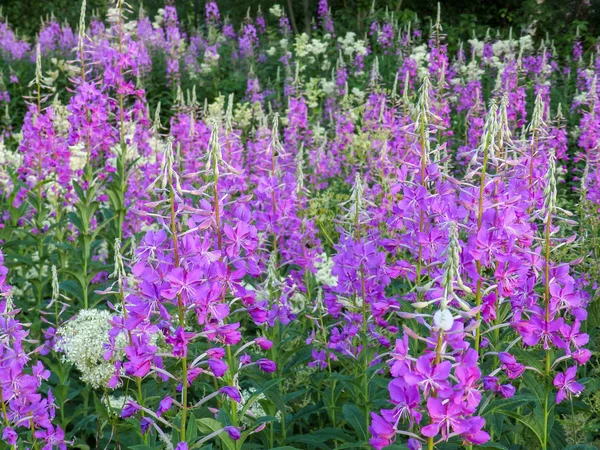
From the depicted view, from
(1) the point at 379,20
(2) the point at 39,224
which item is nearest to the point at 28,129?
(2) the point at 39,224

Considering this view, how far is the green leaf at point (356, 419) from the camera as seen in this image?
2.97 meters

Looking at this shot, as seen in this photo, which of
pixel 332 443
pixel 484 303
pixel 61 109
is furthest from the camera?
pixel 61 109

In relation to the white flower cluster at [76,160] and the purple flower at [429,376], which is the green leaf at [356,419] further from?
the white flower cluster at [76,160]

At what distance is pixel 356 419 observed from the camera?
3.03 m

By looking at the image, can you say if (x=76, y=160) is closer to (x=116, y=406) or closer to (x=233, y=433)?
(x=116, y=406)

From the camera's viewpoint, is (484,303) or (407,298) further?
(407,298)

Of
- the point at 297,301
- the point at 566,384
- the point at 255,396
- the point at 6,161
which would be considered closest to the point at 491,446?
the point at 566,384

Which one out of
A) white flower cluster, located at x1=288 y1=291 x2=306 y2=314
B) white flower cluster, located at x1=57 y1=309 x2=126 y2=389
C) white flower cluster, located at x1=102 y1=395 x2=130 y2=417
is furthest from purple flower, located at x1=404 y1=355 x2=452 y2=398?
white flower cluster, located at x1=288 y1=291 x2=306 y2=314

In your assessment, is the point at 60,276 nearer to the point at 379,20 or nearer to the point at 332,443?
the point at 332,443

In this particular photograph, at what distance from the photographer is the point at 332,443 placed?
142 inches

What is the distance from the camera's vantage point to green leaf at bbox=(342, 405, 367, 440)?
297 cm

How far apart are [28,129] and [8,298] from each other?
3.45 m

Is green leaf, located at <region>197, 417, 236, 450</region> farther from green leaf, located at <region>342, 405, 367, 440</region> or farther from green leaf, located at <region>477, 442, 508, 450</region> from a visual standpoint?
green leaf, located at <region>477, 442, 508, 450</region>

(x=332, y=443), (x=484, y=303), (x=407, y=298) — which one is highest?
(x=484, y=303)
